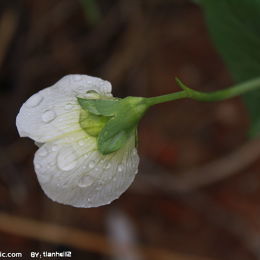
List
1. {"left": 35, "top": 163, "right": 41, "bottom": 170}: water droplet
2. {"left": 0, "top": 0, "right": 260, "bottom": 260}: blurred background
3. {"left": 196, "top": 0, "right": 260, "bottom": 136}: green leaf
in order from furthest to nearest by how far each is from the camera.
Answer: {"left": 0, "top": 0, "right": 260, "bottom": 260}: blurred background < {"left": 196, "top": 0, "right": 260, "bottom": 136}: green leaf < {"left": 35, "top": 163, "right": 41, "bottom": 170}: water droplet

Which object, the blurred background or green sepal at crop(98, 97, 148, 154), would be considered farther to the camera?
the blurred background

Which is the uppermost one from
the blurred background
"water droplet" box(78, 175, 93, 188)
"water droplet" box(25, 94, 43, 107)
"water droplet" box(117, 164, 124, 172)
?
"water droplet" box(25, 94, 43, 107)

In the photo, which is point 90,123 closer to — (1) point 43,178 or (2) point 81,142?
(2) point 81,142

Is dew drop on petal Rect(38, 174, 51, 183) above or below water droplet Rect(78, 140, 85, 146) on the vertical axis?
below

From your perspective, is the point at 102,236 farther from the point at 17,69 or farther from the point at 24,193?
the point at 17,69

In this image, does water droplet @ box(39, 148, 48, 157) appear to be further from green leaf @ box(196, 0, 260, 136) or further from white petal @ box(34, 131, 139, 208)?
green leaf @ box(196, 0, 260, 136)

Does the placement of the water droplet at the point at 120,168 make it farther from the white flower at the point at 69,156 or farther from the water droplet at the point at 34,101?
the water droplet at the point at 34,101

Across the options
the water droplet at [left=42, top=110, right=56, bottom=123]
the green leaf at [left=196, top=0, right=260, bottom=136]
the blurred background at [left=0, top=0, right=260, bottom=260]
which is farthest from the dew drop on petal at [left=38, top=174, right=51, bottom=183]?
the blurred background at [left=0, top=0, right=260, bottom=260]

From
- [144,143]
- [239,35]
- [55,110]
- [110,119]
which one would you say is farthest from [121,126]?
[144,143]
